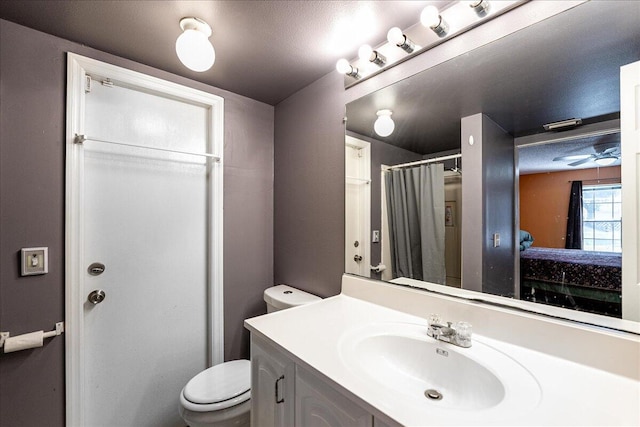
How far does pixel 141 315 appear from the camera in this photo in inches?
57.5

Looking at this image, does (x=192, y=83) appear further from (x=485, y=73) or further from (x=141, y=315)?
(x=485, y=73)

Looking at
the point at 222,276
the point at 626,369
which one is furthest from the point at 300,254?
the point at 626,369

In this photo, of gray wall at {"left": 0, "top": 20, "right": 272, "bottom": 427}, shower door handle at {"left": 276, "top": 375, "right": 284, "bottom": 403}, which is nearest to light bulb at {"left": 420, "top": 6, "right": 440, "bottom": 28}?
shower door handle at {"left": 276, "top": 375, "right": 284, "bottom": 403}

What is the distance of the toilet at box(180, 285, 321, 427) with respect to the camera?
1163mm

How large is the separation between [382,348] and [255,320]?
0.51 metres

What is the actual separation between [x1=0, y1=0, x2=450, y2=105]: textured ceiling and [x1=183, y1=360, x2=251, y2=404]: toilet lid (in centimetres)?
168

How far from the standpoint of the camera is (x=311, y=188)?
1641mm

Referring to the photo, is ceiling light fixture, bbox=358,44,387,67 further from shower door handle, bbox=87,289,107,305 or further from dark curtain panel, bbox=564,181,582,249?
shower door handle, bbox=87,289,107,305

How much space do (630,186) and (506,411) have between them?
0.69m

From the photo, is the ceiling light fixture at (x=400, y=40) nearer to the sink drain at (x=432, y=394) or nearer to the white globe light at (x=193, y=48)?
the white globe light at (x=193, y=48)

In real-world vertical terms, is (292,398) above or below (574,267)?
below

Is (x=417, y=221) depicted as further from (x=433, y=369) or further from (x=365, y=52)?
(x=365, y=52)

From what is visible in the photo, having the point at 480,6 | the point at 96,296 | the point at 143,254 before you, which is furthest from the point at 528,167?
the point at 96,296

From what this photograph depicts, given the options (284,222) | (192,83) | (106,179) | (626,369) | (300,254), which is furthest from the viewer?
(284,222)
